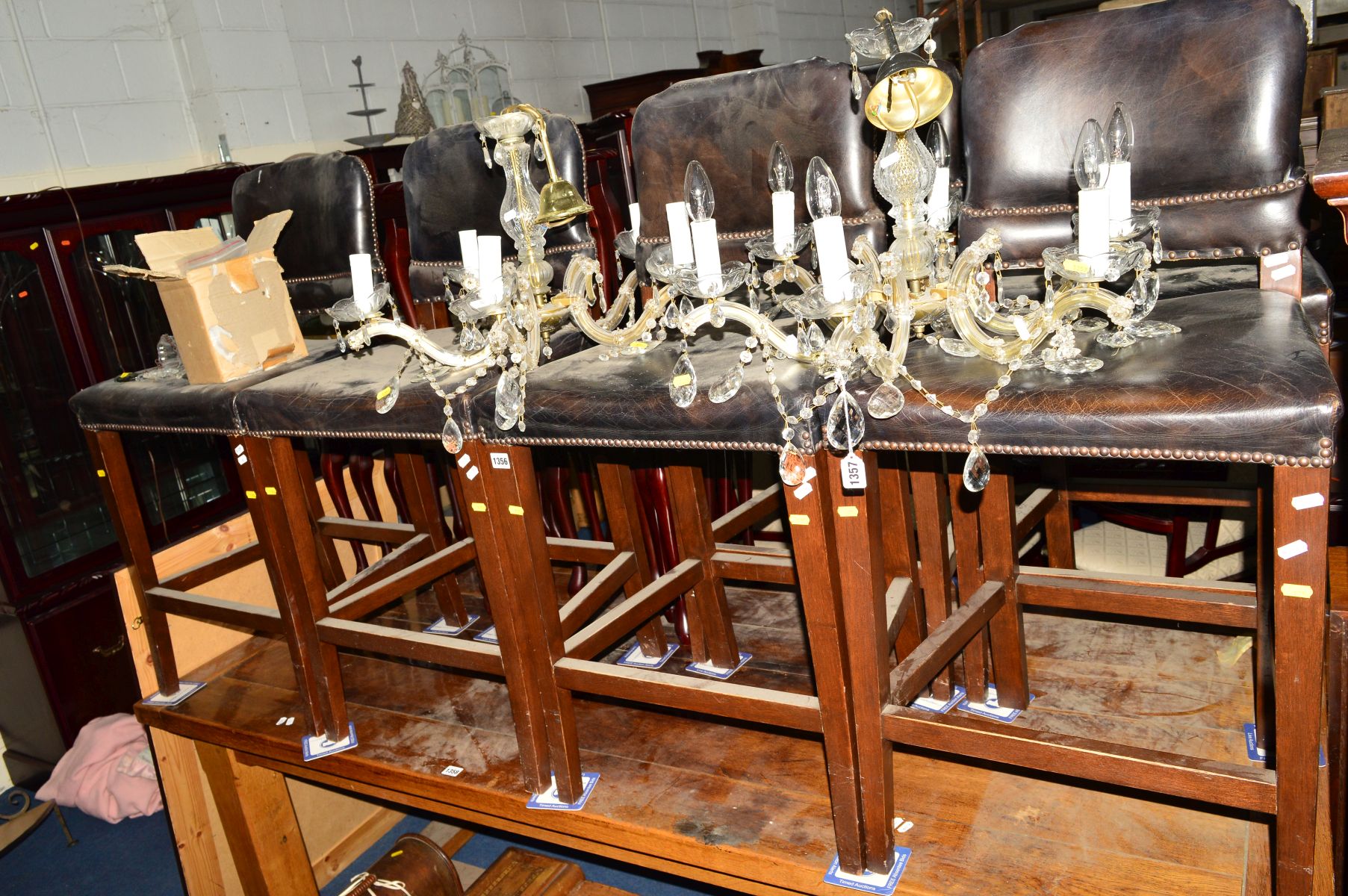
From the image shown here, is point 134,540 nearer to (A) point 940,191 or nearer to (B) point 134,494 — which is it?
(B) point 134,494

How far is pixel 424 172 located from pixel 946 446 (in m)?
1.19

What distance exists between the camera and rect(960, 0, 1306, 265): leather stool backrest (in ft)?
3.96

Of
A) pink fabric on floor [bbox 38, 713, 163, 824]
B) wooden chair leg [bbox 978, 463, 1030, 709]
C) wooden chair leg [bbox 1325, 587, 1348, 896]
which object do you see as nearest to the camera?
wooden chair leg [bbox 1325, 587, 1348, 896]

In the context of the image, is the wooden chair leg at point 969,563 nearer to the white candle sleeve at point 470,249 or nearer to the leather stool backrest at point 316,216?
the white candle sleeve at point 470,249

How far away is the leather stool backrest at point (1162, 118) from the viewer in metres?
1.21

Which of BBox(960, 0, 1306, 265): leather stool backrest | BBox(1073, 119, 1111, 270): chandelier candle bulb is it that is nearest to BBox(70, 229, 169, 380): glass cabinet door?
BBox(960, 0, 1306, 265): leather stool backrest

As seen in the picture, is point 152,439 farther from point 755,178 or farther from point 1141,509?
point 1141,509

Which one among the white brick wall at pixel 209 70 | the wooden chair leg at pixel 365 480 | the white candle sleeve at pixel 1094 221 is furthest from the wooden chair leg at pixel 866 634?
the white brick wall at pixel 209 70

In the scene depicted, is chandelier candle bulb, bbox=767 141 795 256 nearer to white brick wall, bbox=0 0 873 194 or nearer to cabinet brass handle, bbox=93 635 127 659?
cabinet brass handle, bbox=93 635 127 659

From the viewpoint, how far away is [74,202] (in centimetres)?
263

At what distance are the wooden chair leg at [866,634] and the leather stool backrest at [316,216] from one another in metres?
1.18

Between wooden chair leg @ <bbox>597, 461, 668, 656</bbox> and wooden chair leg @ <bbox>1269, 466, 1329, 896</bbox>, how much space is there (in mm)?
1112

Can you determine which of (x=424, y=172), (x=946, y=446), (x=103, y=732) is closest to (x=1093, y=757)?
(x=946, y=446)

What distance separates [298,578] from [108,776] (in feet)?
4.24
